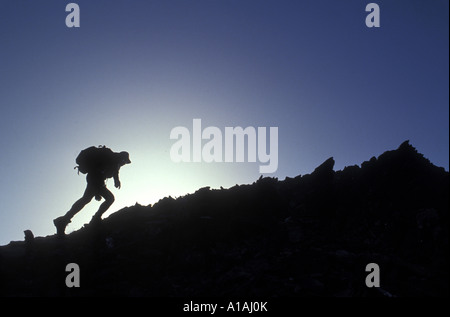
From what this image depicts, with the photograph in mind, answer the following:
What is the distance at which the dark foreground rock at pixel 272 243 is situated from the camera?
7539 mm

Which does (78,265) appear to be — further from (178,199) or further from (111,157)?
(178,199)

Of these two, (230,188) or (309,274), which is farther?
(230,188)

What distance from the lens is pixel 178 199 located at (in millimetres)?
11648

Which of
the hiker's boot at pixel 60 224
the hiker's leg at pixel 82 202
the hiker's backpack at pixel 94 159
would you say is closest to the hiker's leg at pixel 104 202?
the hiker's leg at pixel 82 202

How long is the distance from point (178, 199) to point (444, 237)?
8.83m

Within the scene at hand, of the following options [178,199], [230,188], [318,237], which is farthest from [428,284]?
[178,199]

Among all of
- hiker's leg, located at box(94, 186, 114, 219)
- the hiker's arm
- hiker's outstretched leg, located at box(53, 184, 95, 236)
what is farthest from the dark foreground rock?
the hiker's arm

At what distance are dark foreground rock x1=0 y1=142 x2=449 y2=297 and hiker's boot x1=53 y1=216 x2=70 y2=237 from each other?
0.92 feet

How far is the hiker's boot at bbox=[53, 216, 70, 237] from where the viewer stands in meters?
9.24

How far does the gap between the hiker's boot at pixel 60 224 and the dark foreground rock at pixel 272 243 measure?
0.28 m


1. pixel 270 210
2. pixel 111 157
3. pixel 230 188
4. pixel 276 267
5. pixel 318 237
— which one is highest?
pixel 111 157

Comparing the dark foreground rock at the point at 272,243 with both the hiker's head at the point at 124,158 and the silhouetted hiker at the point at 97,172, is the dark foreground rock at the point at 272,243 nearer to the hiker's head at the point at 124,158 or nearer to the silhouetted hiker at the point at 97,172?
the silhouetted hiker at the point at 97,172
